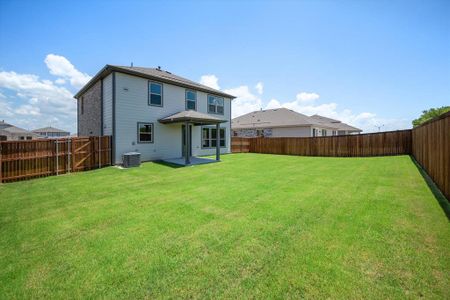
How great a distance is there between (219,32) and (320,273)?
13894 mm

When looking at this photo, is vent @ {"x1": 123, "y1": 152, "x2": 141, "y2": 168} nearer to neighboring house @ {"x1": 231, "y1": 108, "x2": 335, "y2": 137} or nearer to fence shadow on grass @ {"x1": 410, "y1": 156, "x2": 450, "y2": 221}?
fence shadow on grass @ {"x1": 410, "y1": 156, "x2": 450, "y2": 221}

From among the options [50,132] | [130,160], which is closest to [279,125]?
[130,160]

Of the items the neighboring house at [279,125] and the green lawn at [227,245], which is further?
the neighboring house at [279,125]

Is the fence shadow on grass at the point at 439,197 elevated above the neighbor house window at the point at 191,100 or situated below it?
below

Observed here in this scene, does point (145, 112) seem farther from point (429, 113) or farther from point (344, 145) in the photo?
point (429, 113)

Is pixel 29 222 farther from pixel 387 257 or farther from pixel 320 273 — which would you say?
pixel 387 257

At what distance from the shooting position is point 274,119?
91.7 ft

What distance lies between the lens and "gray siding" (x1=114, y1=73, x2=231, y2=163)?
12352mm

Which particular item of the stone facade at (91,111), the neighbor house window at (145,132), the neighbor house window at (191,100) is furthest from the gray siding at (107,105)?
the neighbor house window at (191,100)

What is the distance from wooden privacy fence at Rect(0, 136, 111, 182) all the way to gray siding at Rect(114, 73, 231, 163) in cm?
102

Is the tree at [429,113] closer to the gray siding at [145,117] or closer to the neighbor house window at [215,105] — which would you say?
the neighbor house window at [215,105]

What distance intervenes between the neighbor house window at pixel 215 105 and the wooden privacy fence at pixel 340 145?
13.0 ft

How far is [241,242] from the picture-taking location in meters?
3.33

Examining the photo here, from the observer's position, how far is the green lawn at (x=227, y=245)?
7.75 feet
